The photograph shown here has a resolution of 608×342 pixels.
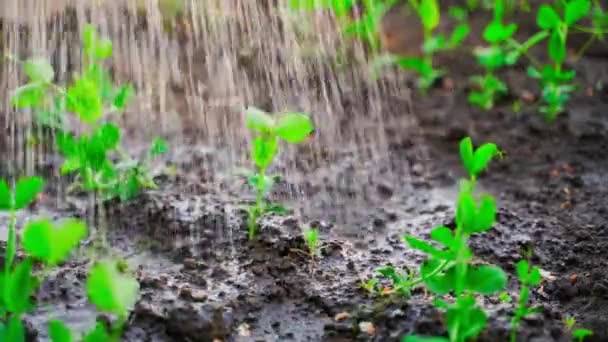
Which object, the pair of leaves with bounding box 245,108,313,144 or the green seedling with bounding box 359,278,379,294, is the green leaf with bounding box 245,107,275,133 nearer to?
the pair of leaves with bounding box 245,108,313,144

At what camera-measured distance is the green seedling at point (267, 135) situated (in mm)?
1359

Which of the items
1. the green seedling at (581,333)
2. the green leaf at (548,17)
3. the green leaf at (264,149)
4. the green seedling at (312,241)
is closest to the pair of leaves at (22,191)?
the green leaf at (264,149)

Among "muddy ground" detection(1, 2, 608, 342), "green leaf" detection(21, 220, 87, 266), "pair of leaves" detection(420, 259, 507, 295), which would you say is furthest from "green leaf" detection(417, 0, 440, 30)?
→ "green leaf" detection(21, 220, 87, 266)

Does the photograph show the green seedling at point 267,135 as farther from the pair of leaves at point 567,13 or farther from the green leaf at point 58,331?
the pair of leaves at point 567,13

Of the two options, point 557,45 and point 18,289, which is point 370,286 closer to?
point 18,289

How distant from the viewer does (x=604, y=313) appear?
1.30 m

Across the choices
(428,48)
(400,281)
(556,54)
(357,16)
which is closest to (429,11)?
(428,48)

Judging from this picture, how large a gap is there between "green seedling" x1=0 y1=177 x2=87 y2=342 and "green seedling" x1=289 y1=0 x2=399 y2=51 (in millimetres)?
1090

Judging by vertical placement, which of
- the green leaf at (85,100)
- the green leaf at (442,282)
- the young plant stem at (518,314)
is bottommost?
the young plant stem at (518,314)

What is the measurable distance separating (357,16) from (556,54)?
669 millimetres

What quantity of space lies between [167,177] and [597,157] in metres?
0.98

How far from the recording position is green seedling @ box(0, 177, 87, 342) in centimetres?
98

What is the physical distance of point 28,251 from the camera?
43.3 inches

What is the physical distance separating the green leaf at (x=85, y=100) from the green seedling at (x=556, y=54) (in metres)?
0.98
